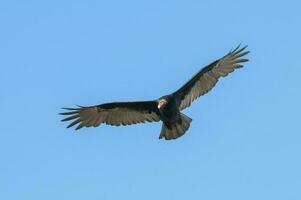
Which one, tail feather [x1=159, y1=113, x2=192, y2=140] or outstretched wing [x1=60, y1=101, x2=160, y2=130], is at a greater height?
outstretched wing [x1=60, y1=101, x2=160, y2=130]

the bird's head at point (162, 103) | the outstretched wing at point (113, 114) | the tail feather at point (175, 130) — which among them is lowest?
the tail feather at point (175, 130)

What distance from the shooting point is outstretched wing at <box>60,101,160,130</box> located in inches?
805

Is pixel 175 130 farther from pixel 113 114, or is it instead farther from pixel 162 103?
pixel 113 114

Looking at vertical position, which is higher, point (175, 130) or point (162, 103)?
point (162, 103)

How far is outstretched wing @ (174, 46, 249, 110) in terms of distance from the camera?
20250 mm

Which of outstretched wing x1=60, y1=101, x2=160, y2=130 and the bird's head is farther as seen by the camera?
outstretched wing x1=60, y1=101, x2=160, y2=130

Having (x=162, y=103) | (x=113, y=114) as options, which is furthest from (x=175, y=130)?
(x=113, y=114)

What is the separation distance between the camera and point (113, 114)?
68.1 ft

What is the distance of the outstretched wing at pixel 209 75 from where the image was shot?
66.4 ft

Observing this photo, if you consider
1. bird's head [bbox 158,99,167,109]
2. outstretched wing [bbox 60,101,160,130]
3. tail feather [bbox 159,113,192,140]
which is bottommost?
tail feather [bbox 159,113,192,140]

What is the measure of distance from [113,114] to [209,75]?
2537 millimetres

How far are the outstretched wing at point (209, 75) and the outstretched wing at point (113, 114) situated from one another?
0.98 m

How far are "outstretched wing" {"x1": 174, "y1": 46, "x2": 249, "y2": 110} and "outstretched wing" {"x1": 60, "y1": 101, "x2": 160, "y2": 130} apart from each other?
975mm

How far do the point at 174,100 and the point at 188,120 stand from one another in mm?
591
